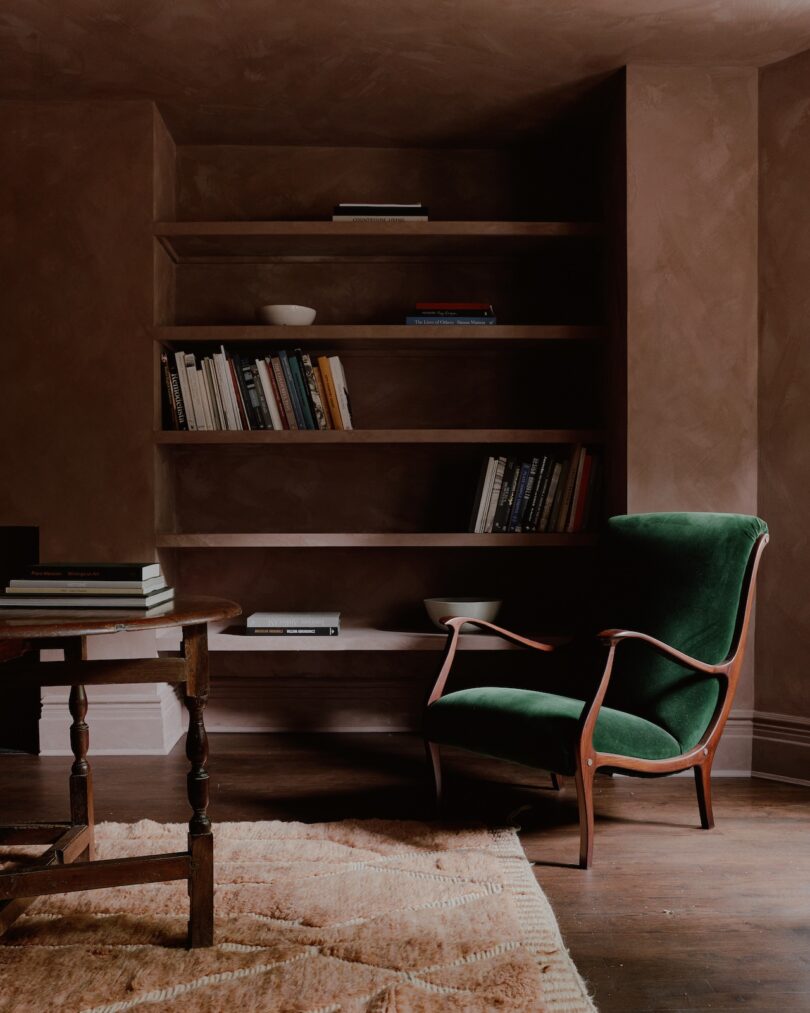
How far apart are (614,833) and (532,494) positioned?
1.27 m

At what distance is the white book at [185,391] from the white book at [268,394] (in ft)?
0.93

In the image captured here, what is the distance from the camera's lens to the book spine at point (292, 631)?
3172mm

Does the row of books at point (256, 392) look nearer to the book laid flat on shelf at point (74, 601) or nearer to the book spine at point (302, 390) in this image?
the book spine at point (302, 390)

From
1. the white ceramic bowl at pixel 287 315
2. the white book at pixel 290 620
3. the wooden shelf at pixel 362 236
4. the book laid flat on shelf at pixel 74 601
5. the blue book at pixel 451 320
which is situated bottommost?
the white book at pixel 290 620

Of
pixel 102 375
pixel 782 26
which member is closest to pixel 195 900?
pixel 102 375

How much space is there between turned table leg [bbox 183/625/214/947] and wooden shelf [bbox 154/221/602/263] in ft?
6.41

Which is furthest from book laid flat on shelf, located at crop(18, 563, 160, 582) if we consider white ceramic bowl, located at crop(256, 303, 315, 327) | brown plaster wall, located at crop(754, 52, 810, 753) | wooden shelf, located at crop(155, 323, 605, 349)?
brown plaster wall, located at crop(754, 52, 810, 753)

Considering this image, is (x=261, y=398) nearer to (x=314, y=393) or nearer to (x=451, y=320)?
(x=314, y=393)

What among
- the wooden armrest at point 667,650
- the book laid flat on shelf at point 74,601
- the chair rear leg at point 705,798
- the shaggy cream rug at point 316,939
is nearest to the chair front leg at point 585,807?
the shaggy cream rug at point 316,939

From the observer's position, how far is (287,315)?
321cm

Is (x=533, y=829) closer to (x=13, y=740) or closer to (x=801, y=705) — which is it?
(x=801, y=705)

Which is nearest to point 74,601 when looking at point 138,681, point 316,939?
point 138,681

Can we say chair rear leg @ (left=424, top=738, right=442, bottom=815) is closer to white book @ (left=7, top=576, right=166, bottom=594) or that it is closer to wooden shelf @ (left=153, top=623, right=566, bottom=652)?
wooden shelf @ (left=153, top=623, right=566, bottom=652)

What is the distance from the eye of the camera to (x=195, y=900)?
1678 mm
